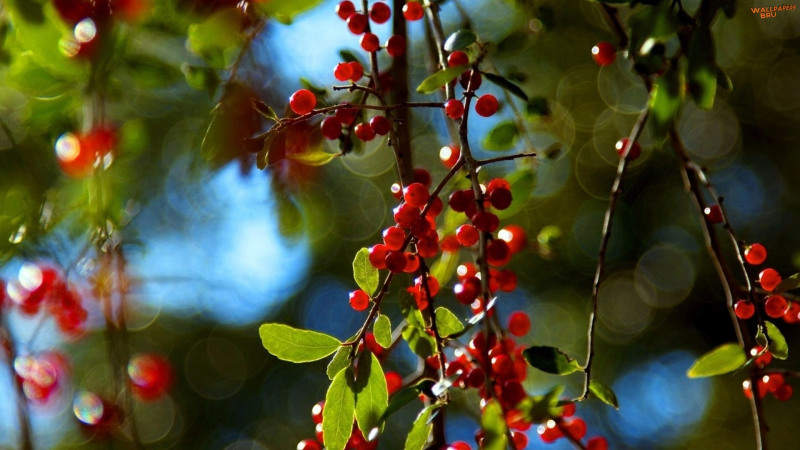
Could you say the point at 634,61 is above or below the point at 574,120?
above

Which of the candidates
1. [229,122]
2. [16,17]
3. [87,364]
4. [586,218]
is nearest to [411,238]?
[229,122]

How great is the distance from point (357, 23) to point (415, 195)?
11.1 inches

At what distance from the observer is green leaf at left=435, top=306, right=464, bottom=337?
0.61 meters

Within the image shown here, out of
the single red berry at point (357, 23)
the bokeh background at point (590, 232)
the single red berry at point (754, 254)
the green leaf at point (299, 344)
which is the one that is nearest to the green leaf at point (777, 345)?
the single red berry at point (754, 254)

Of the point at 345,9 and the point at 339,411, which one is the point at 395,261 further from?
the point at 345,9

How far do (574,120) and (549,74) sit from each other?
0.73 feet

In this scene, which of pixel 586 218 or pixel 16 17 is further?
pixel 586 218

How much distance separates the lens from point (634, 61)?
2.01 feet

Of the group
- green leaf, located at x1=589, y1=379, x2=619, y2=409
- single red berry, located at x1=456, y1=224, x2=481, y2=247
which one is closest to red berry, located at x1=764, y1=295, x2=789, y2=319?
green leaf, located at x1=589, y1=379, x2=619, y2=409

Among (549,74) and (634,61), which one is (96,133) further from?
(549,74)

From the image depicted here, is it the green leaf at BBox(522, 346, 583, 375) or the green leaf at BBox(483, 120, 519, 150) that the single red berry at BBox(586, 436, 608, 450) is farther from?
the green leaf at BBox(483, 120, 519, 150)

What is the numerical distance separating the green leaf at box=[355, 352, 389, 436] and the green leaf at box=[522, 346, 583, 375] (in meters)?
0.12

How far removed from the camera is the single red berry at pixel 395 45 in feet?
2.56

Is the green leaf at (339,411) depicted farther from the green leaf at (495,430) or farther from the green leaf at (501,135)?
the green leaf at (501,135)
